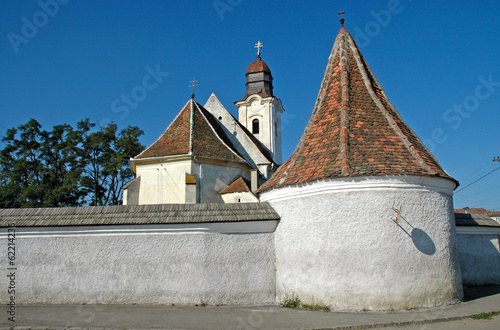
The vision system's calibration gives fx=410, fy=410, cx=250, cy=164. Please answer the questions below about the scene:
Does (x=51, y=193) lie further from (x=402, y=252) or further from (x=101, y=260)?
(x=402, y=252)

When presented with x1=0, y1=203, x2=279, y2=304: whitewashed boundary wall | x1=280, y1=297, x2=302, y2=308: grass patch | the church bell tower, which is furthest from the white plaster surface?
x1=280, y1=297, x2=302, y2=308: grass patch

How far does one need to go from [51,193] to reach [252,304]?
1042 inches

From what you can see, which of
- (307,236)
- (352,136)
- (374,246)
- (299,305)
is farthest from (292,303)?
(352,136)

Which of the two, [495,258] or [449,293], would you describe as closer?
[449,293]

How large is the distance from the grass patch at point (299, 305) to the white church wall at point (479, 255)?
19.6 ft

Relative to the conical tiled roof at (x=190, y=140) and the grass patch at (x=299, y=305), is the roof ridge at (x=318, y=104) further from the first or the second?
the conical tiled roof at (x=190, y=140)

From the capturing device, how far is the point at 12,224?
9.63m

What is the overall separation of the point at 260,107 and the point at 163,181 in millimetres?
14402

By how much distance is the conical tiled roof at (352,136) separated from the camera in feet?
28.7

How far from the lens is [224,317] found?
7.92 meters

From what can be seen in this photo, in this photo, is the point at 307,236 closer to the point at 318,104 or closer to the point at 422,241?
the point at 422,241

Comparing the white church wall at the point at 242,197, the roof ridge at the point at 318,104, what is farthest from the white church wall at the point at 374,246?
the white church wall at the point at 242,197

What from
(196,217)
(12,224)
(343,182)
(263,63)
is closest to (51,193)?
(263,63)

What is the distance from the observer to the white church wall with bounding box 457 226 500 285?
12.2 meters
